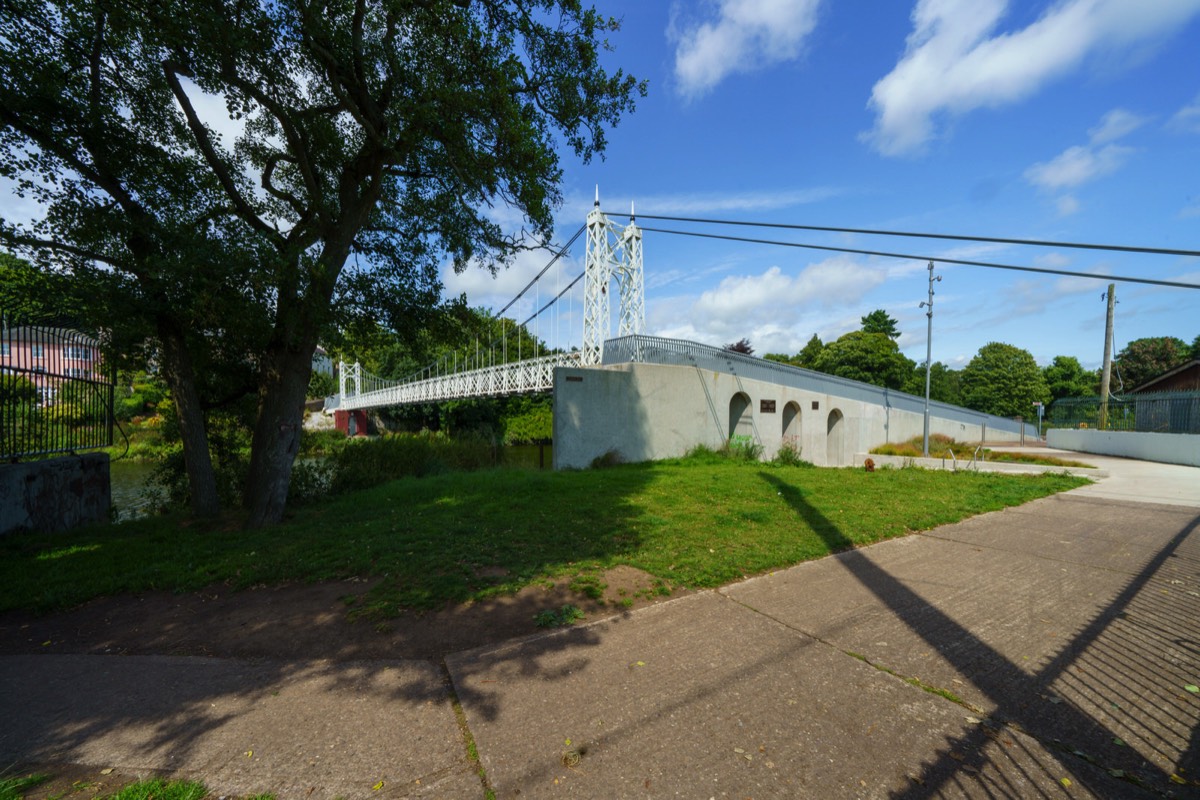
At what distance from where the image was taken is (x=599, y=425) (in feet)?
43.0

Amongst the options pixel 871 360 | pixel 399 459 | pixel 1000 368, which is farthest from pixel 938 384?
pixel 399 459

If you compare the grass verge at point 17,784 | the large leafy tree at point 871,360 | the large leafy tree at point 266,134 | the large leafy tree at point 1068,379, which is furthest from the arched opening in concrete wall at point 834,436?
the large leafy tree at point 1068,379

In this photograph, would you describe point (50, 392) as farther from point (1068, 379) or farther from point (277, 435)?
point (1068, 379)

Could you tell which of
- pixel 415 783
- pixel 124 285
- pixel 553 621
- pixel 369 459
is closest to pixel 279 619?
pixel 553 621

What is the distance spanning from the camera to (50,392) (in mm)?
7180

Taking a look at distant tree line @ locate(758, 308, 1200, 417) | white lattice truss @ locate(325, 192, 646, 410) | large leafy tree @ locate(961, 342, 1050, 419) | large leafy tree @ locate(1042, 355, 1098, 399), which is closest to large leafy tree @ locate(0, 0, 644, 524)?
white lattice truss @ locate(325, 192, 646, 410)

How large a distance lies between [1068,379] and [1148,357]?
19.2 feet

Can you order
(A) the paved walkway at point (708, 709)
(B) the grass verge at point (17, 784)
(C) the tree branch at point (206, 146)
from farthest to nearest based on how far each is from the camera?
(C) the tree branch at point (206, 146)
(A) the paved walkway at point (708, 709)
(B) the grass verge at point (17, 784)

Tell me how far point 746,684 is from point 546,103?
7.18m

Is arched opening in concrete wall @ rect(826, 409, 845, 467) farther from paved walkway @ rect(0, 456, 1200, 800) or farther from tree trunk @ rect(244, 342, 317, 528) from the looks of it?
tree trunk @ rect(244, 342, 317, 528)

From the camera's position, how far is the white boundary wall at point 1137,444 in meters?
A: 14.3

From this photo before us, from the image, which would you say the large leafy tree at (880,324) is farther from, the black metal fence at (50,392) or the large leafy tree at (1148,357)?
the black metal fence at (50,392)

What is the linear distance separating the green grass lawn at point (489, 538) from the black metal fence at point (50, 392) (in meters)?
1.64

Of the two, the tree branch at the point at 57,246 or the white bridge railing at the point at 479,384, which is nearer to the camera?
the tree branch at the point at 57,246
